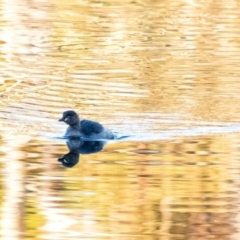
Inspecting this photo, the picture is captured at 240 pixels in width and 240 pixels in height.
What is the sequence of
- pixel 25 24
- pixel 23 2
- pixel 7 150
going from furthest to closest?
pixel 23 2, pixel 25 24, pixel 7 150

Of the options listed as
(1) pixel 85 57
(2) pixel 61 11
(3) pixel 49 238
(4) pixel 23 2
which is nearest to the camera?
(3) pixel 49 238

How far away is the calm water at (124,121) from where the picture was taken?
9.51 metres

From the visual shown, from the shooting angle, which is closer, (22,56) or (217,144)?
(217,144)

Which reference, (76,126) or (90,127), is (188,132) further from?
(76,126)

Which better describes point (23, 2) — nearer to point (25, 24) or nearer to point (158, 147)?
point (25, 24)

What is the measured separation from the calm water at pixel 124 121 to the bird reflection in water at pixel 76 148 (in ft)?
0.37

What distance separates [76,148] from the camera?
508 inches

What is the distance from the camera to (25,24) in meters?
24.6

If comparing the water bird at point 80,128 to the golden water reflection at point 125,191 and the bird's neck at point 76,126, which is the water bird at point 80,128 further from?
the golden water reflection at point 125,191

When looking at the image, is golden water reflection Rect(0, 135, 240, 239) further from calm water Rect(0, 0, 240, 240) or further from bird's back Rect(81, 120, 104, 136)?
bird's back Rect(81, 120, 104, 136)

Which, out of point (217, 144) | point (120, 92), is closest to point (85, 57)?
point (120, 92)

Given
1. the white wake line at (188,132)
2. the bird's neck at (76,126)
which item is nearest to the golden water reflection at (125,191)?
the white wake line at (188,132)

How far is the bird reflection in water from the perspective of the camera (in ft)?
39.0

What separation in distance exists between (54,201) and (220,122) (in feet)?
15.4
